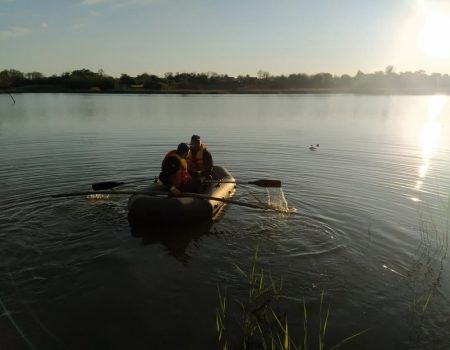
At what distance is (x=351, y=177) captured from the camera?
13180 millimetres

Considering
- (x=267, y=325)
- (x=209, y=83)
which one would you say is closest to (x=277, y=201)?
(x=267, y=325)

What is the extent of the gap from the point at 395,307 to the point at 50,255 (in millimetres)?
5349

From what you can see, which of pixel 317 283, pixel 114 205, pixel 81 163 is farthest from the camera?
pixel 81 163

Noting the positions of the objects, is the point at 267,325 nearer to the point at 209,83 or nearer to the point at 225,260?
the point at 225,260

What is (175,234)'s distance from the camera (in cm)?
813

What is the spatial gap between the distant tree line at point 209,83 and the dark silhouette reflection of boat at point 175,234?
264 ft

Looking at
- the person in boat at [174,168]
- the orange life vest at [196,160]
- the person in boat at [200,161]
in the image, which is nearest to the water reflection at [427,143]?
the person in boat at [200,161]

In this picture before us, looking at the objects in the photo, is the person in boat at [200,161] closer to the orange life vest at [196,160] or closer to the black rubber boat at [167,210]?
the orange life vest at [196,160]

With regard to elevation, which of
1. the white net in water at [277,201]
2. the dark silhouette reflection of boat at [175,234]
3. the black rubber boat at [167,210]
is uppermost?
the black rubber boat at [167,210]

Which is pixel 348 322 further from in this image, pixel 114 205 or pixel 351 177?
pixel 351 177

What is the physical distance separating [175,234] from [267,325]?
3479 millimetres

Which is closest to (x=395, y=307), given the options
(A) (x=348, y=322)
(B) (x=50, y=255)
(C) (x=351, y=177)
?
(A) (x=348, y=322)

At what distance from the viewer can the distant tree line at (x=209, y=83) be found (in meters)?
93.2

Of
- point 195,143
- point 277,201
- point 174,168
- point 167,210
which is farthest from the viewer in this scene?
point 195,143
